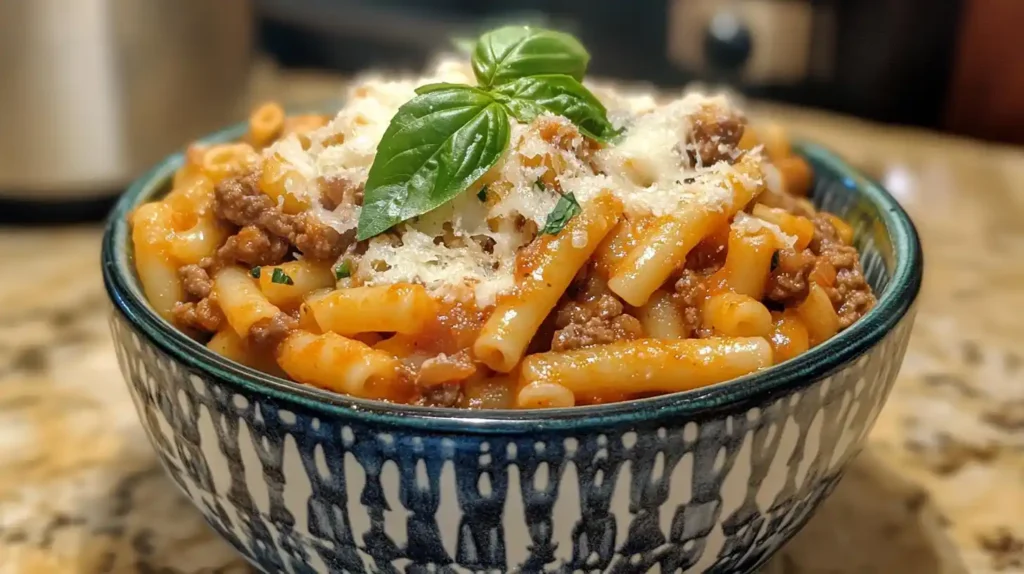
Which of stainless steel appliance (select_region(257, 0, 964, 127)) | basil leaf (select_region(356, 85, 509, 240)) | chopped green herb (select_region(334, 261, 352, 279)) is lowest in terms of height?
stainless steel appliance (select_region(257, 0, 964, 127))

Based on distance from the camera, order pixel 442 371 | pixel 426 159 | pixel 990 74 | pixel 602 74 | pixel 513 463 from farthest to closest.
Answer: pixel 602 74, pixel 990 74, pixel 426 159, pixel 442 371, pixel 513 463

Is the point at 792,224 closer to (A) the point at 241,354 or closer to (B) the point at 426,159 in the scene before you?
(B) the point at 426,159

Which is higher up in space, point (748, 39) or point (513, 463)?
point (513, 463)

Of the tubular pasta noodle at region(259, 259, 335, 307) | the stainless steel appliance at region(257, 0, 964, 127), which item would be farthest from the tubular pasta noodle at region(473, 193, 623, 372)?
the stainless steel appliance at region(257, 0, 964, 127)

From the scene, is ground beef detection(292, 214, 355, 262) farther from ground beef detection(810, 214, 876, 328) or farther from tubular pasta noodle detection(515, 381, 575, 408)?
ground beef detection(810, 214, 876, 328)

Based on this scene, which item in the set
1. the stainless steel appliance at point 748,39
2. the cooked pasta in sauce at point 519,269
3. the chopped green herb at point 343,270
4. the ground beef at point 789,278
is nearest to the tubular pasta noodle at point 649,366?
the cooked pasta in sauce at point 519,269

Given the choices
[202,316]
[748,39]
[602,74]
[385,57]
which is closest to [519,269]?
[202,316]

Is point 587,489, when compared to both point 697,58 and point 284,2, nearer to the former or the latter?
point 697,58
